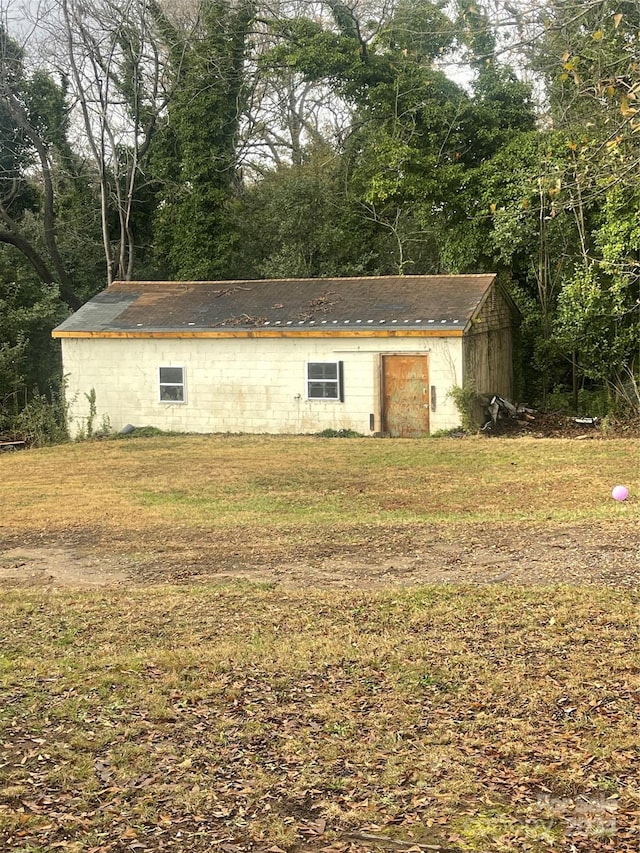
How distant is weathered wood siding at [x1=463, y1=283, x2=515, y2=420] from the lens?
19234mm

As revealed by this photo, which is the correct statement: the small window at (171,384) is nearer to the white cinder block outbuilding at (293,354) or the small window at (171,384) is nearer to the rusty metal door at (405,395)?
the white cinder block outbuilding at (293,354)

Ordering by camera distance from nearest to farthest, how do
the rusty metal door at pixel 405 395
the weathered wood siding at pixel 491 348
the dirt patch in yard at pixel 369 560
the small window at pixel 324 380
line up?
the dirt patch in yard at pixel 369 560
the rusty metal door at pixel 405 395
the weathered wood siding at pixel 491 348
the small window at pixel 324 380

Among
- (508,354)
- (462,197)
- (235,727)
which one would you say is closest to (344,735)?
(235,727)

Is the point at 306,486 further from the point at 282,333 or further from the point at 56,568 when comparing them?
the point at 282,333

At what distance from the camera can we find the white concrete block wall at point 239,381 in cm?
1917

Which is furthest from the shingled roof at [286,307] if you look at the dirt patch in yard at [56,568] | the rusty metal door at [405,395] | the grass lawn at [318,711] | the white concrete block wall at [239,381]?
the dirt patch in yard at [56,568]

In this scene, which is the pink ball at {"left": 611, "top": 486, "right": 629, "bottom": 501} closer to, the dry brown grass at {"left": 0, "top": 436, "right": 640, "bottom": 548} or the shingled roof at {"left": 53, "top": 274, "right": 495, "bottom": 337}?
the dry brown grass at {"left": 0, "top": 436, "right": 640, "bottom": 548}

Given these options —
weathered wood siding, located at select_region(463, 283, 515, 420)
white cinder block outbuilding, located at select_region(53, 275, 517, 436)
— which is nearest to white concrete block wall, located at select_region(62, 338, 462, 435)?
white cinder block outbuilding, located at select_region(53, 275, 517, 436)

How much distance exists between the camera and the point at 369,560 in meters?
9.18

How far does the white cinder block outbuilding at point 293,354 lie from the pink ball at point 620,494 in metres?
7.19

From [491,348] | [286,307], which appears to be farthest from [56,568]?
[491,348]

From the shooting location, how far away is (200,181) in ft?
91.5

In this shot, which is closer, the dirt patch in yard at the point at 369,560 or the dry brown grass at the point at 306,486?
the dirt patch in yard at the point at 369,560

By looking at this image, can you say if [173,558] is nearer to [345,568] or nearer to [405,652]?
[345,568]
